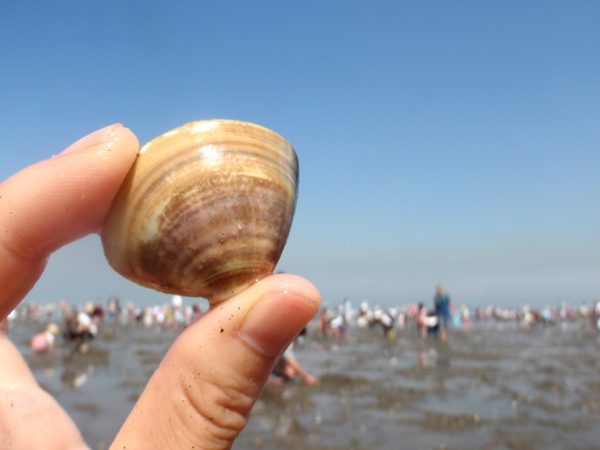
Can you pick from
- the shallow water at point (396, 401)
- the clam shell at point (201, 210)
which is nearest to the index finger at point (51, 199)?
the clam shell at point (201, 210)

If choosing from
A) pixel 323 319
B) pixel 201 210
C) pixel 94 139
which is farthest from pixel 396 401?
pixel 323 319

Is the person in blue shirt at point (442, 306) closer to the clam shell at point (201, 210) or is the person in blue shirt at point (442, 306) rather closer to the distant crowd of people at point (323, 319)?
the distant crowd of people at point (323, 319)

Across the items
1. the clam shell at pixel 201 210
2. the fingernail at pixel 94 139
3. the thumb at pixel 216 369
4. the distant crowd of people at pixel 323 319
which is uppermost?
the fingernail at pixel 94 139

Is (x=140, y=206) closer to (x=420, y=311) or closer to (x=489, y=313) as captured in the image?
(x=420, y=311)

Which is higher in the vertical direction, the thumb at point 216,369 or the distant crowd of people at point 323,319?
the thumb at point 216,369

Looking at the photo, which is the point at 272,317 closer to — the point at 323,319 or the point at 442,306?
the point at 442,306

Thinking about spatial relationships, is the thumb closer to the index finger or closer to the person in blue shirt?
the index finger

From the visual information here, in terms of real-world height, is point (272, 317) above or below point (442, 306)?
above
